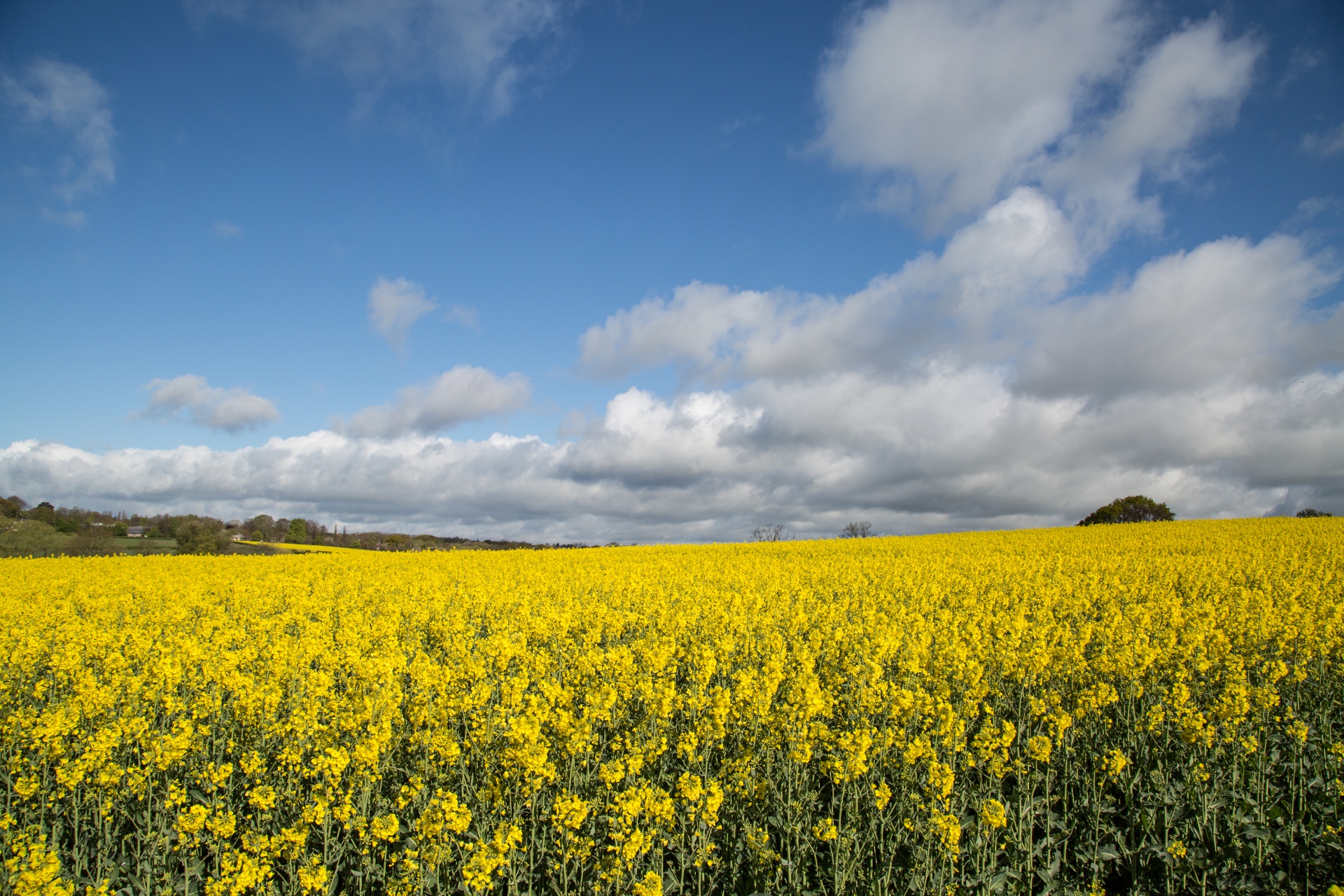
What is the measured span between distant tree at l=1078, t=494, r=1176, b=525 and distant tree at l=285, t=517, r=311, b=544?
2888 inches

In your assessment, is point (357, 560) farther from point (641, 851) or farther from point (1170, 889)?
point (1170, 889)

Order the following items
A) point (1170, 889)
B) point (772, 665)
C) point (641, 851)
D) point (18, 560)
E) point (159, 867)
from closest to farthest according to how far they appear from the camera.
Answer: point (641, 851) < point (1170, 889) < point (159, 867) < point (772, 665) < point (18, 560)

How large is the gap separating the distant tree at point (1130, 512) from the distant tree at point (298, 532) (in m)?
73.4

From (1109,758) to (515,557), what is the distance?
98.8 ft

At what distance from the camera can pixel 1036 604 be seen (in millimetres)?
15609

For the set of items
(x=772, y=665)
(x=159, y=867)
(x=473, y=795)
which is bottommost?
(x=159, y=867)

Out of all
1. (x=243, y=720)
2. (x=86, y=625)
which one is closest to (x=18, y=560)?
(x=86, y=625)

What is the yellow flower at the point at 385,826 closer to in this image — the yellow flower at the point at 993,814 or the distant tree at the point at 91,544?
the yellow flower at the point at 993,814

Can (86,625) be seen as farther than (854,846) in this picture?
Yes

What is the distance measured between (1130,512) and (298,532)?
80.0 metres

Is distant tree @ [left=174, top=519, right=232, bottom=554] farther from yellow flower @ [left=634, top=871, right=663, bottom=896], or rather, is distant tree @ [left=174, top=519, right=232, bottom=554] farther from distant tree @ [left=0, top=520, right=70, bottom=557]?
yellow flower @ [left=634, top=871, right=663, bottom=896]

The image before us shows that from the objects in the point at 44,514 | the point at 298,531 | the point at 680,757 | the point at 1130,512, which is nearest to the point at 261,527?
the point at 298,531

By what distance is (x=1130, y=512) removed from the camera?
207ft

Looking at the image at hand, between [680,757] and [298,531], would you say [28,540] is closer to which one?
[298,531]
